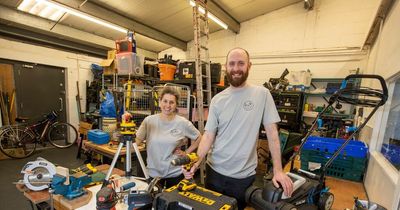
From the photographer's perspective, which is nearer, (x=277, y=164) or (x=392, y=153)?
(x=277, y=164)

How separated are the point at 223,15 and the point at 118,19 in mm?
2708

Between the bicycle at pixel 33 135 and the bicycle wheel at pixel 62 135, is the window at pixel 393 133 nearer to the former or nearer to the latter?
the bicycle at pixel 33 135

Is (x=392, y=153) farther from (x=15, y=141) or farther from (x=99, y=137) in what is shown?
(x=15, y=141)

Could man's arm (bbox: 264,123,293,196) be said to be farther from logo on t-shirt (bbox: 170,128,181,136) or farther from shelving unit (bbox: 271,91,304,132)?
shelving unit (bbox: 271,91,304,132)

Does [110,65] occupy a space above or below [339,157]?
above

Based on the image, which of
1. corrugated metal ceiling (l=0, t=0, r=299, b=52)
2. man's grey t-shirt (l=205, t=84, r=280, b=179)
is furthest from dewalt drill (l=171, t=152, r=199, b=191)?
corrugated metal ceiling (l=0, t=0, r=299, b=52)

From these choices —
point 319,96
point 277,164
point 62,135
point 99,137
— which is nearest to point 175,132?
point 277,164

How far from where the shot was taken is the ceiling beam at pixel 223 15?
187 inches

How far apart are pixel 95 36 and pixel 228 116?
6.14 metres

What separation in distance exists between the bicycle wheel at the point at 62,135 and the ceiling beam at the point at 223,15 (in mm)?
5168

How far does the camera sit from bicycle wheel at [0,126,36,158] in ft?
14.9

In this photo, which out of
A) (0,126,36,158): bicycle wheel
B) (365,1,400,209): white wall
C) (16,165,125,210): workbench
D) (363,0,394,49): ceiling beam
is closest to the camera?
(365,1,400,209): white wall

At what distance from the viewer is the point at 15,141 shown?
4.65 m

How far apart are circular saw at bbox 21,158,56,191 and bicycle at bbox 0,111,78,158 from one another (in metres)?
4.26
